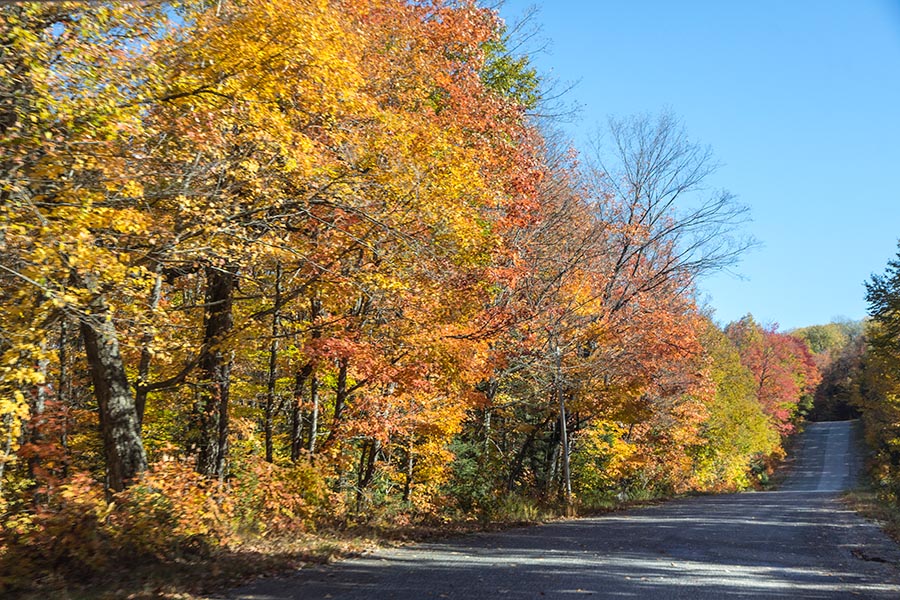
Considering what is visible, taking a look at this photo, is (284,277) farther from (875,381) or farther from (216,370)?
(875,381)

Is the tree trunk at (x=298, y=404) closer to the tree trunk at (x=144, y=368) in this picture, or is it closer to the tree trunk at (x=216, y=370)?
the tree trunk at (x=216, y=370)

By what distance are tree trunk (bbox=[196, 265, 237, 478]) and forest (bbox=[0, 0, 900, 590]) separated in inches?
2.9

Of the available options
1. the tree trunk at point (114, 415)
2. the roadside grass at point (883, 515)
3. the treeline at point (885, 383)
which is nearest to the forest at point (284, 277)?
the tree trunk at point (114, 415)

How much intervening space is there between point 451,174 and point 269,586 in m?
7.04

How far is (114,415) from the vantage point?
921 cm

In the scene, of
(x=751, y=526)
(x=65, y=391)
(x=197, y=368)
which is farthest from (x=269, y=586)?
(x=65, y=391)

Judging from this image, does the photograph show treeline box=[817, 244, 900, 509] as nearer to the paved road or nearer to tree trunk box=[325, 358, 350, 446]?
the paved road

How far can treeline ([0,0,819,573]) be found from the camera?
23.6 ft

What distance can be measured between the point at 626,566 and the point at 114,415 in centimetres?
765

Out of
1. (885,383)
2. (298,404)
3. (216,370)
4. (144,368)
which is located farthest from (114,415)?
(885,383)

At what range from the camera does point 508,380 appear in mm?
19938

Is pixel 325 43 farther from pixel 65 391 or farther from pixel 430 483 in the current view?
pixel 65 391

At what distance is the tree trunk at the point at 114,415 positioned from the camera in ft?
29.9

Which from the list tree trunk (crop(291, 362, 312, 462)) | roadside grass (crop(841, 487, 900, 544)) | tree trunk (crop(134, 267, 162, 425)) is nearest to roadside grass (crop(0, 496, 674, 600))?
tree trunk (crop(291, 362, 312, 462))
